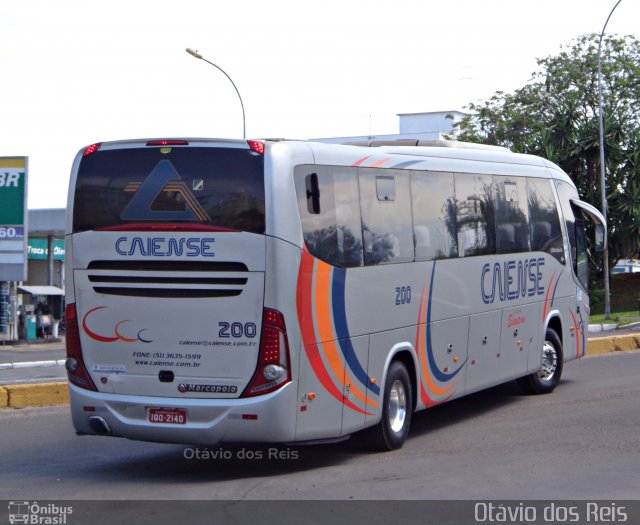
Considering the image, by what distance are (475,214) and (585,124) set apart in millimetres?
31568

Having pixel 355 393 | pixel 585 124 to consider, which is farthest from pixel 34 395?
pixel 585 124

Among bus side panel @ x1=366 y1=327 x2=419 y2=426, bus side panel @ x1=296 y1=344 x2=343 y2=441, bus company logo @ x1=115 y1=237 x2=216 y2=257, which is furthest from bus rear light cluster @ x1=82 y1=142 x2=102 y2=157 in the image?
bus side panel @ x1=366 y1=327 x2=419 y2=426

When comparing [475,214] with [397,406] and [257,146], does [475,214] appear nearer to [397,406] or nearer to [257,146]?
[397,406]

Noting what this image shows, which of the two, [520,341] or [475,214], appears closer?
[475,214]

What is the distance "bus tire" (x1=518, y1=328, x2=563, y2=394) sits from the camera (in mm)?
14125

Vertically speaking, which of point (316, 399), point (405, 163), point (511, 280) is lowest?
point (316, 399)

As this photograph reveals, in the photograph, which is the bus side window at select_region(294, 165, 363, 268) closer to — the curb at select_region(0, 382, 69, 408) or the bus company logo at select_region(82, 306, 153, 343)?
the bus company logo at select_region(82, 306, 153, 343)

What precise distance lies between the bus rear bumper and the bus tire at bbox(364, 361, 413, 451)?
153 cm

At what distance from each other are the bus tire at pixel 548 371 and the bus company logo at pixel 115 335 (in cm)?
699

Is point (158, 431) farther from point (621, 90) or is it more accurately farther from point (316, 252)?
point (621, 90)

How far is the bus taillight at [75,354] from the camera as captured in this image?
9.06 meters

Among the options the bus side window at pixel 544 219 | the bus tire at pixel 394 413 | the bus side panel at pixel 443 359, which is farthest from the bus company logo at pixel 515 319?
the bus tire at pixel 394 413

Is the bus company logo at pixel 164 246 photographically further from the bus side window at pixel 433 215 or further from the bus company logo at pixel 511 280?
the bus company logo at pixel 511 280

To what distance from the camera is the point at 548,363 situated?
47.2ft
